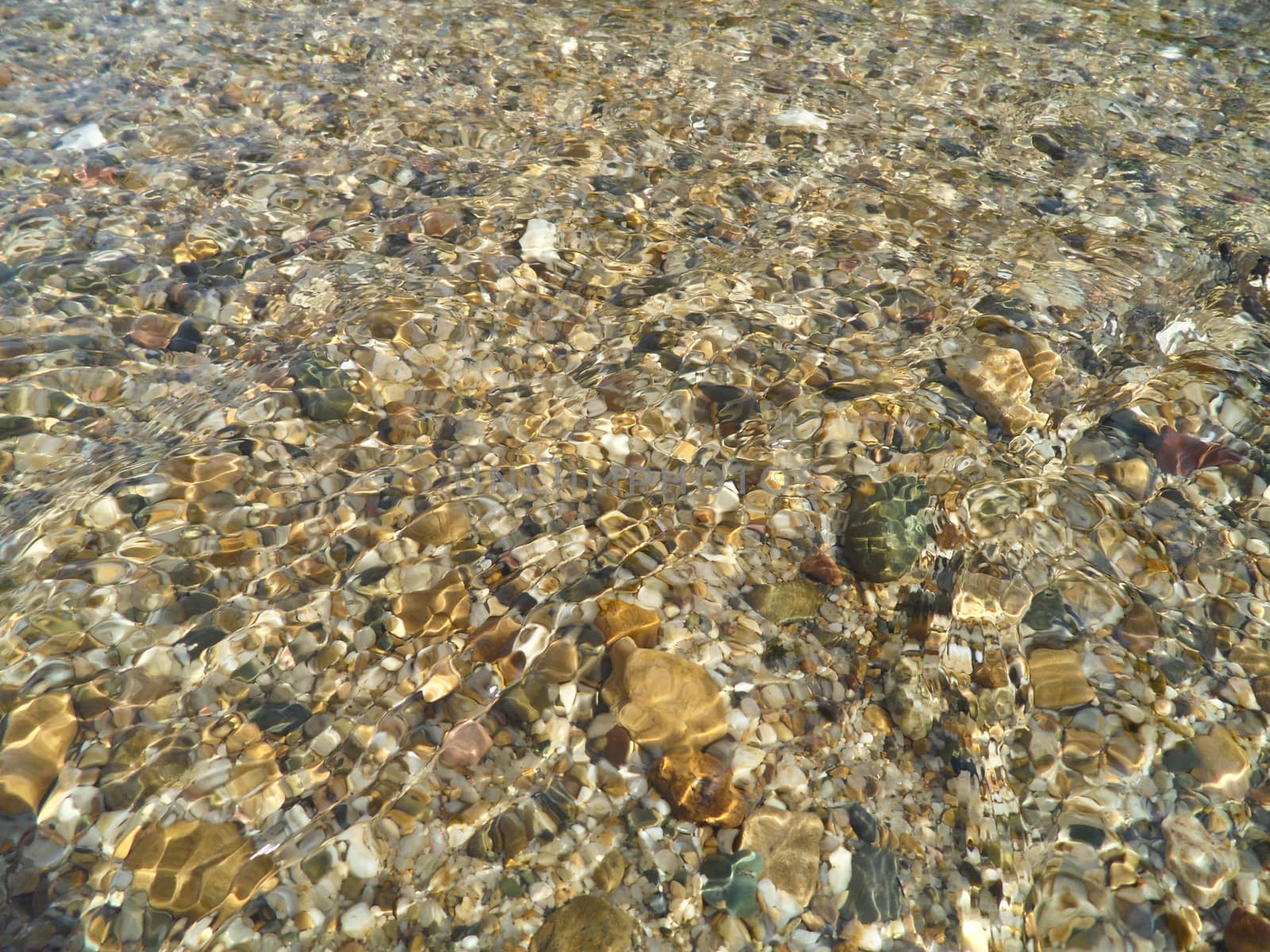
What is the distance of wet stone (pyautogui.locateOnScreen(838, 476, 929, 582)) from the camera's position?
2848 millimetres

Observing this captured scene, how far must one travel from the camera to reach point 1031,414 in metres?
3.33

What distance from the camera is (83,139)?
4.46 meters

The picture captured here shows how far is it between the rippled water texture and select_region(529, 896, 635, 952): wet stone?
13 mm

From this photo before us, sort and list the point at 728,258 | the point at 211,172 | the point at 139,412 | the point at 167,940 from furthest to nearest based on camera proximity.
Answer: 1. the point at 211,172
2. the point at 728,258
3. the point at 139,412
4. the point at 167,940

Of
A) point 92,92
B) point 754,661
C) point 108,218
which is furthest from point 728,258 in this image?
point 92,92

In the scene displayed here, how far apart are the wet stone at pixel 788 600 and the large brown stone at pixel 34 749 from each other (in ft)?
6.73

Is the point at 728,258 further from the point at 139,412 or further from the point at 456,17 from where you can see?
the point at 456,17

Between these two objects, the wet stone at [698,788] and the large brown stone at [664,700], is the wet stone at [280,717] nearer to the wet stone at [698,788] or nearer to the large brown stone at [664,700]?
the large brown stone at [664,700]

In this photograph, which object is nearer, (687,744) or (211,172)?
(687,744)

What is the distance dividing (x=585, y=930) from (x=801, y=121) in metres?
4.46

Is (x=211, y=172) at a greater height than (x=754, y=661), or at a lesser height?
greater

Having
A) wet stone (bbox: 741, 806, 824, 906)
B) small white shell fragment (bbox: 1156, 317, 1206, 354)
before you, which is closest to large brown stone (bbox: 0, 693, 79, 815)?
wet stone (bbox: 741, 806, 824, 906)

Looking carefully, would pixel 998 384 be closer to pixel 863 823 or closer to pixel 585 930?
pixel 863 823

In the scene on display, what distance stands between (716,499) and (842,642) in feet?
2.25
